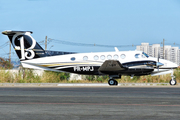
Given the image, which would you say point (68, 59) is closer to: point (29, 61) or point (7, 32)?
point (29, 61)

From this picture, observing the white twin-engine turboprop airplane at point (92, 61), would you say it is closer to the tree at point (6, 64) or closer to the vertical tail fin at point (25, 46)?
the vertical tail fin at point (25, 46)

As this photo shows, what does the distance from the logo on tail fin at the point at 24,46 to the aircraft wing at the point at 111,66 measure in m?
7.36

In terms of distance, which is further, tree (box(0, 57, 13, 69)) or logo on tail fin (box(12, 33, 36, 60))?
tree (box(0, 57, 13, 69))

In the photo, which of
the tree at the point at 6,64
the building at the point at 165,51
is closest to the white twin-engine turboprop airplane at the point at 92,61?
the tree at the point at 6,64

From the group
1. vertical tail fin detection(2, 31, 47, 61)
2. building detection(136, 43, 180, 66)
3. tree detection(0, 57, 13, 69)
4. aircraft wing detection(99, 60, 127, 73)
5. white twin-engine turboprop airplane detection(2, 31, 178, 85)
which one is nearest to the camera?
aircraft wing detection(99, 60, 127, 73)

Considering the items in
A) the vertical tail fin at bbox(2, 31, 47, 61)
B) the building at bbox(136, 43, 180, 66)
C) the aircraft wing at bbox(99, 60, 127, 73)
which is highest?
the building at bbox(136, 43, 180, 66)

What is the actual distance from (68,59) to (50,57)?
1.88 metres

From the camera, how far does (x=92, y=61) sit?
2736cm

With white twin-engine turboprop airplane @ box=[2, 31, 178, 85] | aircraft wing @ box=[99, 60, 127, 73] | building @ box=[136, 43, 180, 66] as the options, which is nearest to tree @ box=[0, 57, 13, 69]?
white twin-engine turboprop airplane @ box=[2, 31, 178, 85]

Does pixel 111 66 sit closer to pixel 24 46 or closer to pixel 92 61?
pixel 92 61

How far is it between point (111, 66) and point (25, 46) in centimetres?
897

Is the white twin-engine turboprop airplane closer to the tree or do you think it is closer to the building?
the tree

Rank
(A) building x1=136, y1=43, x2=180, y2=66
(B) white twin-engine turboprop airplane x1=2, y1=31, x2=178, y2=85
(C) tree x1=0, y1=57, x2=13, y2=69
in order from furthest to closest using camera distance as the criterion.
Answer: (A) building x1=136, y1=43, x2=180, y2=66
(C) tree x1=0, y1=57, x2=13, y2=69
(B) white twin-engine turboprop airplane x1=2, y1=31, x2=178, y2=85

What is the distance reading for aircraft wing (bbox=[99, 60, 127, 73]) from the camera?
25666mm
